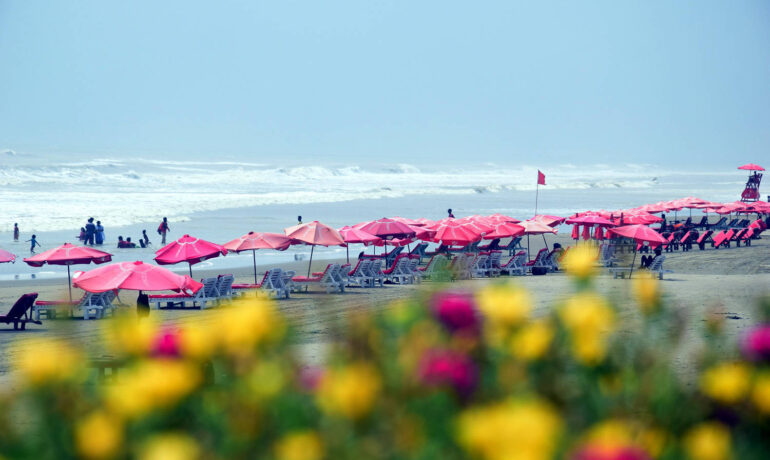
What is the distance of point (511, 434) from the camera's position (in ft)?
5.05

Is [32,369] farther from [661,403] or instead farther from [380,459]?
[661,403]

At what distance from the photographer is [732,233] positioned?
27297 millimetres

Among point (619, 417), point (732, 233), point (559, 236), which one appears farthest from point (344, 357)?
point (559, 236)

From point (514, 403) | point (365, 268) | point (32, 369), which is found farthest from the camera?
point (365, 268)

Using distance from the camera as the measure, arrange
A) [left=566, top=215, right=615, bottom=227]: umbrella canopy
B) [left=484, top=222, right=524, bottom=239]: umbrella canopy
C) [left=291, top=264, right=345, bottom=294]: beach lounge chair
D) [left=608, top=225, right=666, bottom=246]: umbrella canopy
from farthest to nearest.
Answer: [left=566, top=215, right=615, bottom=227]: umbrella canopy
[left=484, top=222, right=524, bottom=239]: umbrella canopy
[left=608, top=225, right=666, bottom=246]: umbrella canopy
[left=291, top=264, right=345, bottom=294]: beach lounge chair

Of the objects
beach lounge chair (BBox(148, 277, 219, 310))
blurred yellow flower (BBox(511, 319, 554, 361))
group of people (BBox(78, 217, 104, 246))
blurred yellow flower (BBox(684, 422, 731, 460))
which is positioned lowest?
group of people (BBox(78, 217, 104, 246))

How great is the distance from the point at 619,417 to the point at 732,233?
88.3 ft

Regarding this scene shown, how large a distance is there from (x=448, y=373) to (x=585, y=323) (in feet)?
1.22

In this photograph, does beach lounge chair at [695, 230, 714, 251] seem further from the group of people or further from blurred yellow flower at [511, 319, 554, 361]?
blurred yellow flower at [511, 319, 554, 361]

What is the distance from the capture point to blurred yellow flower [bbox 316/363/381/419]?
1.82m

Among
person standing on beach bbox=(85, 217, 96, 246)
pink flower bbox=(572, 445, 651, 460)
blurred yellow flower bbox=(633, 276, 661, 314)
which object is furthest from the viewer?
person standing on beach bbox=(85, 217, 96, 246)

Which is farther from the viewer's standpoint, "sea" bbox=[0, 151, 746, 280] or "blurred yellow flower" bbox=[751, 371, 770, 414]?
"sea" bbox=[0, 151, 746, 280]

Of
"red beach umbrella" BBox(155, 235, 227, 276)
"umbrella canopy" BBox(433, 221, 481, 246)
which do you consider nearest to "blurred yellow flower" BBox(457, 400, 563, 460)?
"red beach umbrella" BBox(155, 235, 227, 276)

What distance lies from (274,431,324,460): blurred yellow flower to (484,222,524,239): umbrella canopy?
19218 millimetres
